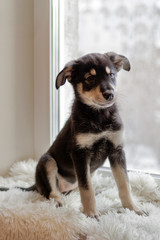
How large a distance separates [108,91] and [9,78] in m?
0.84

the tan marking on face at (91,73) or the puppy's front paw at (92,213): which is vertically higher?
the tan marking on face at (91,73)

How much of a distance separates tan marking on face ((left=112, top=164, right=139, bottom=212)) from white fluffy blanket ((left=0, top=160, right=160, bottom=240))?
5 cm

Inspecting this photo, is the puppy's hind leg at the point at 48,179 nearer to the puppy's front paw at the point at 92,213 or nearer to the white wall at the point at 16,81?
the puppy's front paw at the point at 92,213

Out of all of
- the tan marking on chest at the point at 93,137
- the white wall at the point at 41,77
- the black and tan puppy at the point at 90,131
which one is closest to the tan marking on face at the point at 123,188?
the black and tan puppy at the point at 90,131

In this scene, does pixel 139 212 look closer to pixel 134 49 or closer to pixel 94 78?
pixel 94 78

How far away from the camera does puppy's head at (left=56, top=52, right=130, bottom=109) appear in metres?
1.28

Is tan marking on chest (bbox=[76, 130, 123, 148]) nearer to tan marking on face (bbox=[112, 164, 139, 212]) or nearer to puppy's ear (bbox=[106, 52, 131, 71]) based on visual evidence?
tan marking on face (bbox=[112, 164, 139, 212])

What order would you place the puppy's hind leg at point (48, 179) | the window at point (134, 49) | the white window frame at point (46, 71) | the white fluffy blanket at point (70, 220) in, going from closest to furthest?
1. the white fluffy blanket at point (70, 220)
2. the puppy's hind leg at point (48, 179)
3. the window at point (134, 49)
4. the white window frame at point (46, 71)

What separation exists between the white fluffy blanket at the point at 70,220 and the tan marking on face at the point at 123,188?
5 cm

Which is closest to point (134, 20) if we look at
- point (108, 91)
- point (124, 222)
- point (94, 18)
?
point (94, 18)

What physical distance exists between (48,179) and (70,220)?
0.36 meters

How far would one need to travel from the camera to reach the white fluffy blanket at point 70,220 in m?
1.10

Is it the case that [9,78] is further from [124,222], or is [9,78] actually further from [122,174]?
[124,222]

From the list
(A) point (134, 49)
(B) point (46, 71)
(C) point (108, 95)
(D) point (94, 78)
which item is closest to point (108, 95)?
(C) point (108, 95)
